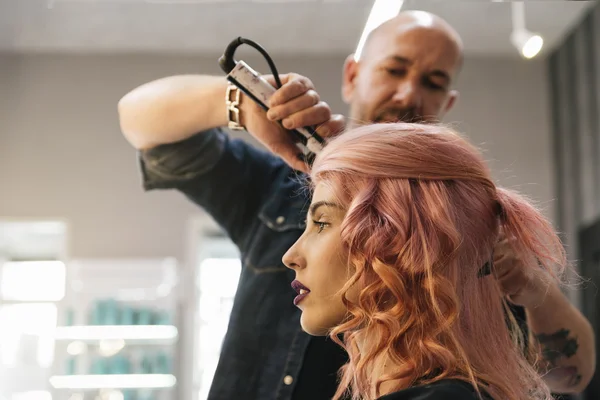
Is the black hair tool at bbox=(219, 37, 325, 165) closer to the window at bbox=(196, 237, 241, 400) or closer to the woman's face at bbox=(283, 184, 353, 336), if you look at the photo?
the woman's face at bbox=(283, 184, 353, 336)

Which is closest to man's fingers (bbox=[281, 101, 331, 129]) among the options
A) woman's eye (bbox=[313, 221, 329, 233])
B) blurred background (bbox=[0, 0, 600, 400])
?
woman's eye (bbox=[313, 221, 329, 233])

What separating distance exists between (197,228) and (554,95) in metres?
1.67

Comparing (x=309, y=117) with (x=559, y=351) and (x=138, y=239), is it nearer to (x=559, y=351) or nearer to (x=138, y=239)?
(x=559, y=351)

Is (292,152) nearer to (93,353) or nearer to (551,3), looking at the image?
(551,3)

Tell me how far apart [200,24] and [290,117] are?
0.36 metres

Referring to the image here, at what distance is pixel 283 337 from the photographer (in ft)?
3.32

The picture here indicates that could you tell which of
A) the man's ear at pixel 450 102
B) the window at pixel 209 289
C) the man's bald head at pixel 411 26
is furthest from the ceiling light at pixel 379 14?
the window at pixel 209 289

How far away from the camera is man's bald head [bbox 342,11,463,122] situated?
1.04 m

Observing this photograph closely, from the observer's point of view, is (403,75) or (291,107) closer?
(291,107)

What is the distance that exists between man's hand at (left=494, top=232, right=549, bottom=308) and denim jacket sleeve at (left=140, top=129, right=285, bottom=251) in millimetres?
357

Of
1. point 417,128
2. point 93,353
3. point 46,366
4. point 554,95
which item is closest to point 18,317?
point 46,366

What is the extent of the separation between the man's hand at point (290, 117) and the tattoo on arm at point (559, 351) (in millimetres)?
429

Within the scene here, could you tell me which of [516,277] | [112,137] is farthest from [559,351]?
[112,137]

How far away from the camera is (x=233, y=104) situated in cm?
95
